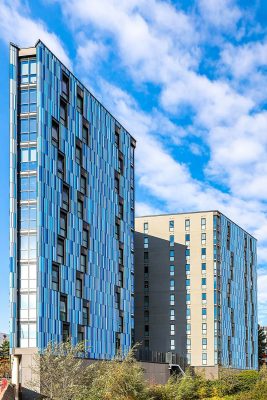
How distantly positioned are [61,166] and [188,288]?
55.2m

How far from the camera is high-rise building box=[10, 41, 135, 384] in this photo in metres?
53.1

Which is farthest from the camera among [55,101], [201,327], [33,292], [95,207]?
[201,327]

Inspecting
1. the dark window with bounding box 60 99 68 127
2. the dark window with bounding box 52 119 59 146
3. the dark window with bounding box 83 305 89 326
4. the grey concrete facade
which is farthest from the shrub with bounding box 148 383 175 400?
the grey concrete facade

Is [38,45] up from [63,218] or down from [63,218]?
up

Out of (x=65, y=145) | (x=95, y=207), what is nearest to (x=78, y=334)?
(x=95, y=207)

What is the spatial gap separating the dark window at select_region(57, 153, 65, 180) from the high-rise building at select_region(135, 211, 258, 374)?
177 feet

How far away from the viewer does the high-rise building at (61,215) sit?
53125 mm


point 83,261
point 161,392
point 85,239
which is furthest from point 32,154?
point 161,392

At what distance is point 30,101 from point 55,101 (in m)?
3.33

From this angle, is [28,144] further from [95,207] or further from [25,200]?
[95,207]

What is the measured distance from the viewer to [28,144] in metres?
55.0

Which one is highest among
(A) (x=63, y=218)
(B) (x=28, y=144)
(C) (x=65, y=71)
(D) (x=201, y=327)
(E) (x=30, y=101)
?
(C) (x=65, y=71)

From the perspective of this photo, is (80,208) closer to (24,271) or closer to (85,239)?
(85,239)

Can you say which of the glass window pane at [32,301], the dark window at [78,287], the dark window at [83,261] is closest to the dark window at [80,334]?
the dark window at [78,287]
